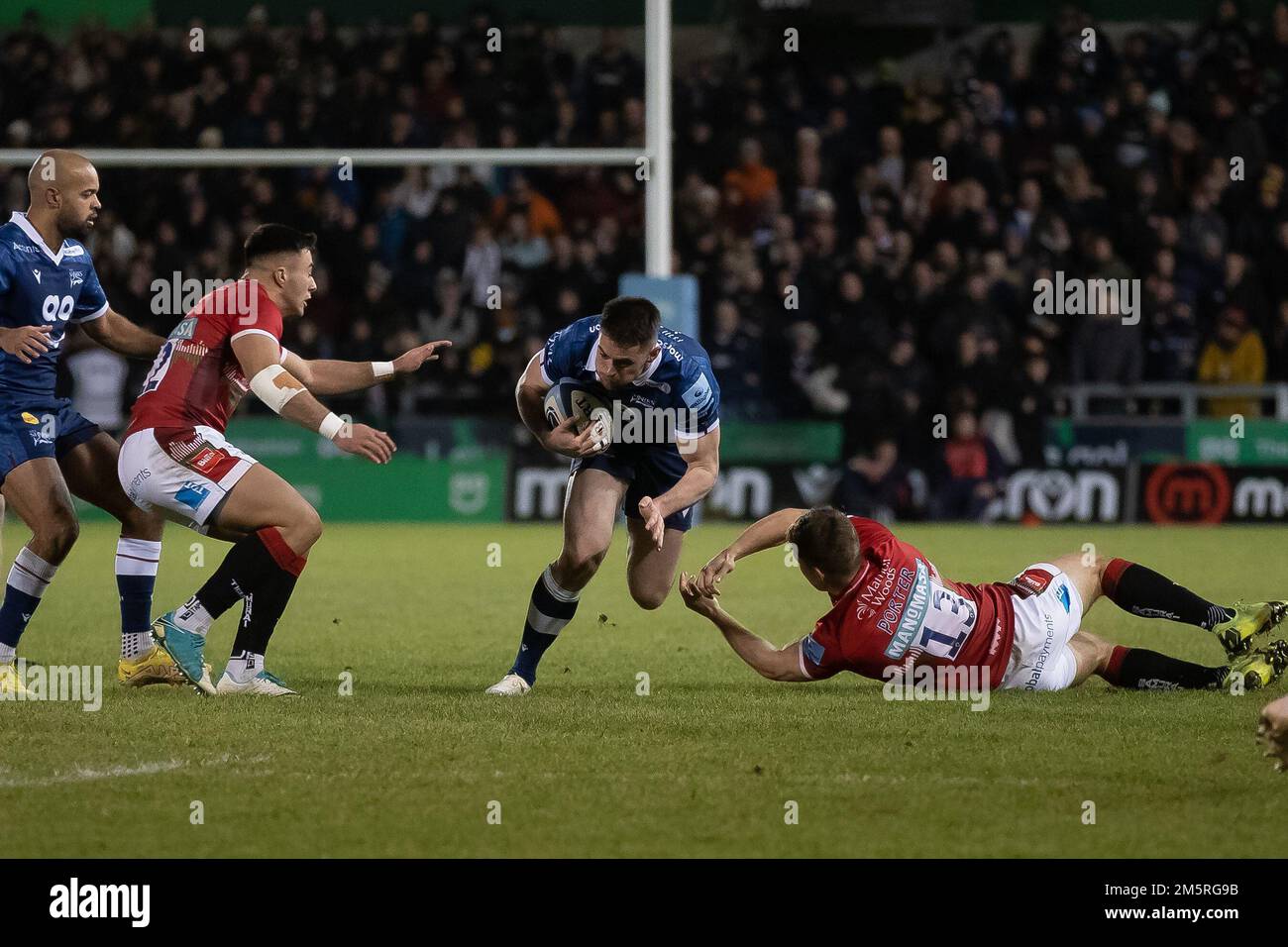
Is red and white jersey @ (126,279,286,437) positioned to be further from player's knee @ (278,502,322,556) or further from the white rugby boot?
the white rugby boot

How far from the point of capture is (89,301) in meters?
7.74

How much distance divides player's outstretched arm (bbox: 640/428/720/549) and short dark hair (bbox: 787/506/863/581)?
0.58 meters

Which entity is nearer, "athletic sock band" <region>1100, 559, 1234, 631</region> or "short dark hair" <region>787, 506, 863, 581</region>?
"short dark hair" <region>787, 506, 863, 581</region>

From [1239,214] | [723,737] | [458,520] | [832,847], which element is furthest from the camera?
[1239,214]

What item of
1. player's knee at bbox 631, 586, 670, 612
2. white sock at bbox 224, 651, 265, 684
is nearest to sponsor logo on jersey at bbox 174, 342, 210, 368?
white sock at bbox 224, 651, 265, 684

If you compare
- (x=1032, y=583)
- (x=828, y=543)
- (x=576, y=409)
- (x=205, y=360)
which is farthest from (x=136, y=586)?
(x=1032, y=583)

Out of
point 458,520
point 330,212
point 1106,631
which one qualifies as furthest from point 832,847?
point 330,212

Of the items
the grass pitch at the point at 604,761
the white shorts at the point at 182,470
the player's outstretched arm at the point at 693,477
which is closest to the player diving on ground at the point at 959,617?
the grass pitch at the point at 604,761

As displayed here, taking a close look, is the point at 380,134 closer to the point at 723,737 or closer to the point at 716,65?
the point at 716,65

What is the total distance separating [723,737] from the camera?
249 inches

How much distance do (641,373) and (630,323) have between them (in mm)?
396

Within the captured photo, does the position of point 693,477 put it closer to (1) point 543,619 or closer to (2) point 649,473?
(2) point 649,473

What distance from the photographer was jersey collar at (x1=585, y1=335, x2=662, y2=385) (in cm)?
739
